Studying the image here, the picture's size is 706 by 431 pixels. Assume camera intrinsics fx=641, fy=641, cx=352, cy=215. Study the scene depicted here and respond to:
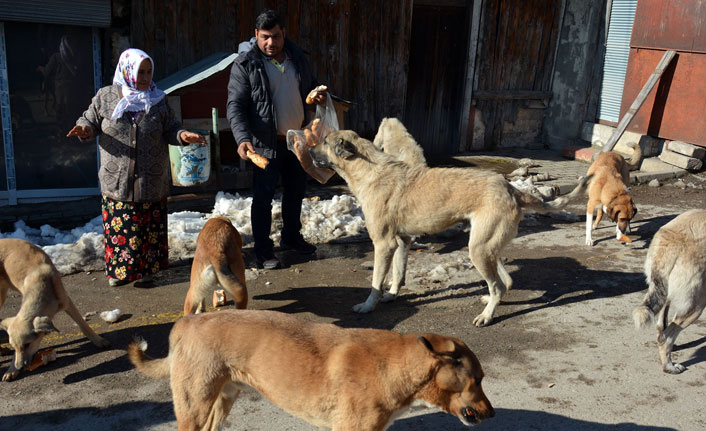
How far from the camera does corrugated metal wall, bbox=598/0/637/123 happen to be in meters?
12.7

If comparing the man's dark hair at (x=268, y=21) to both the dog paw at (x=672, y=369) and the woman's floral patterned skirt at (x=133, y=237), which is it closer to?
the woman's floral patterned skirt at (x=133, y=237)

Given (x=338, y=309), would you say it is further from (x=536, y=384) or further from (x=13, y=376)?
(x=13, y=376)

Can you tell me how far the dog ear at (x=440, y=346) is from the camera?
3.29 meters

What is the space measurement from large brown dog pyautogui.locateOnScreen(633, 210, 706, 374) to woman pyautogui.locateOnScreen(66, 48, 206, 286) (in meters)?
4.13

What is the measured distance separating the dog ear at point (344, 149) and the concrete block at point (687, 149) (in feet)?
26.7

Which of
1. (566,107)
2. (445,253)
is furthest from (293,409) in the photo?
(566,107)

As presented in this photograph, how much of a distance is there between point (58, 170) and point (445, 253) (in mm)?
5396

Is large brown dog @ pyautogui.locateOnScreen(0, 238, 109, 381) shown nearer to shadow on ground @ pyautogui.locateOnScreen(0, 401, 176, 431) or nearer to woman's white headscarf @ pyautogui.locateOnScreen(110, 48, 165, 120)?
shadow on ground @ pyautogui.locateOnScreen(0, 401, 176, 431)

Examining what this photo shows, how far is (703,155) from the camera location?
464 inches

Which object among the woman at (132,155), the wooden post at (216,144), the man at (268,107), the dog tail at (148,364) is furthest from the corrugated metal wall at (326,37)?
the dog tail at (148,364)

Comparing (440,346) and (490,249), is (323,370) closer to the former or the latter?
(440,346)

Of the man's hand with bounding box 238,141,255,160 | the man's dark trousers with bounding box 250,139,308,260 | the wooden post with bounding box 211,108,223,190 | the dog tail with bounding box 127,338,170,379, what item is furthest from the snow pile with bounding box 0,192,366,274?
the dog tail with bounding box 127,338,170,379

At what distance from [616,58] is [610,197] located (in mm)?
6281

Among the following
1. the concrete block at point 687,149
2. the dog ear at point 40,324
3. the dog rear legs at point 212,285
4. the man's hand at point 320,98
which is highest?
the man's hand at point 320,98
